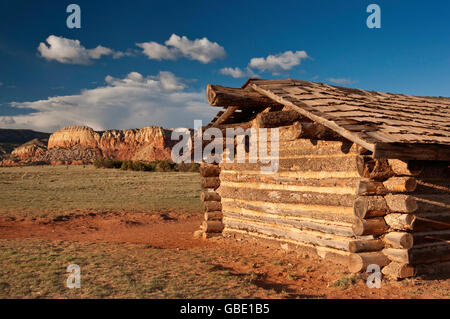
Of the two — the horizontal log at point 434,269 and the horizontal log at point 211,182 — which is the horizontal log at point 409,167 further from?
the horizontal log at point 211,182

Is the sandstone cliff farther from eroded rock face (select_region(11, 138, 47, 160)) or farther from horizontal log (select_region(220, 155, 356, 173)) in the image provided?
horizontal log (select_region(220, 155, 356, 173))

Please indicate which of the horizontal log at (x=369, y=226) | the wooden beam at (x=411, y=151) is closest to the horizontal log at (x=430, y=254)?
the horizontal log at (x=369, y=226)

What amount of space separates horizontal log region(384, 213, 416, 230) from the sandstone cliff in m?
76.7

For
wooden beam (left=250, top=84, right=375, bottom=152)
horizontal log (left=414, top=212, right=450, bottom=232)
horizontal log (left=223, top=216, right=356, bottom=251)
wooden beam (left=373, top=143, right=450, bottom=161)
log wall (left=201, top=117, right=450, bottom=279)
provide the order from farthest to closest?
horizontal log (left=223, top=216, right=356, bottom=251) → horizontal log (left=414, top=212, right=450, bottom=232) → log wall (left=201, top=117, right=450, bottom=279) → wooden beam (left=250, top=84, right=375, bottom=152) → wooden beam (left=373, top=143, right=450, bottom=161)

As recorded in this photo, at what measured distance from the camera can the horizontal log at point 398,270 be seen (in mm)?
6094

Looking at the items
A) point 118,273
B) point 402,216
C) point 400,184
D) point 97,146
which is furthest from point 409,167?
point 97,146

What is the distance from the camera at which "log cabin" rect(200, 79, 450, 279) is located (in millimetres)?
5973

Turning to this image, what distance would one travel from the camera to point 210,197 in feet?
35.4

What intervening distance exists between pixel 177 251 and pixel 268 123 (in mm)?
3937

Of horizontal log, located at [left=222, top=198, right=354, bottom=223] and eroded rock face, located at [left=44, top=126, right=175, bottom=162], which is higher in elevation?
eroded rock face, located at [left=44, top=126, right=175, bottom=162]

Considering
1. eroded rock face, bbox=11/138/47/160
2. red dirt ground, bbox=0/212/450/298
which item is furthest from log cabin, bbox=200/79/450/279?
eroded rock face, bbox=11/138/47/160

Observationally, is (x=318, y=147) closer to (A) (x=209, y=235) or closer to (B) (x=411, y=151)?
(B) (x=411, y=151)

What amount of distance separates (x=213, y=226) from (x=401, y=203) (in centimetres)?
566

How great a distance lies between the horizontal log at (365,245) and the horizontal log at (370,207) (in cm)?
45
